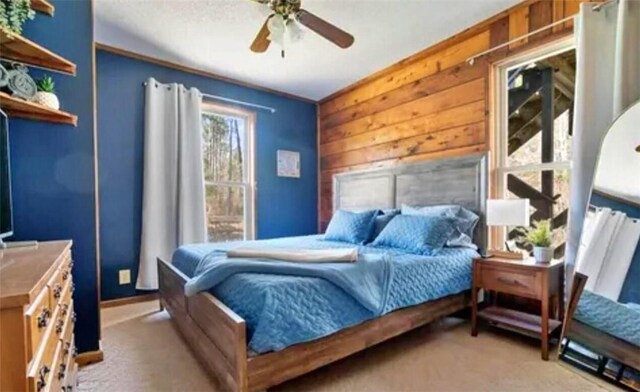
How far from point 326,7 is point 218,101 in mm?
1925

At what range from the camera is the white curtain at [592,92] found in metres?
2.16

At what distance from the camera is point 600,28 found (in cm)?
223

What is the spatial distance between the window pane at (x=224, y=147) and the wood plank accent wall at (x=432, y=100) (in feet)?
4.08

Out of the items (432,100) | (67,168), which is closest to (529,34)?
(432,100)

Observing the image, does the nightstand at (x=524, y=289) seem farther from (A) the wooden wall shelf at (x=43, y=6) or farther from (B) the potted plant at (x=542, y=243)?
(A) the wooden wall shelf at (x=43, y=6)

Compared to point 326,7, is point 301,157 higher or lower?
lower

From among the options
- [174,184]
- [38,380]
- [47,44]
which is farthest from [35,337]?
[174,184]

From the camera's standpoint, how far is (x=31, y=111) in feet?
6.39

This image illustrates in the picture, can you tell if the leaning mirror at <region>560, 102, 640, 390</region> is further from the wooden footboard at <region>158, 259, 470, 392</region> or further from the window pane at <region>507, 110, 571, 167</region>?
the wooden footboard at <region>158, 259, 470, 392</region>

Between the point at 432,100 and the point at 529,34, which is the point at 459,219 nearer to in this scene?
the point at 432,100

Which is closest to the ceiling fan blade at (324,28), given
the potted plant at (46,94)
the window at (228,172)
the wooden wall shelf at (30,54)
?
the wooden wall shelf at (30,54)

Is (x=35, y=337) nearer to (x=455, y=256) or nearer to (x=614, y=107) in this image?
(x=455, y=256)

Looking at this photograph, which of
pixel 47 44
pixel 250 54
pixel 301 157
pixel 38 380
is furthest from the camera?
pixel 301 157

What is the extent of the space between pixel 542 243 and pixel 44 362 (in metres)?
2.74
